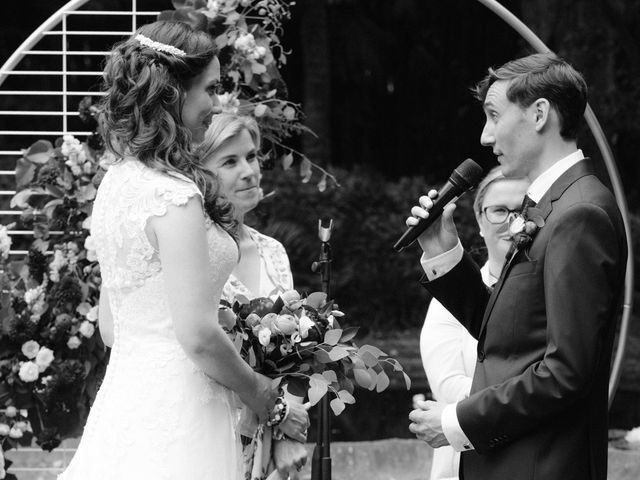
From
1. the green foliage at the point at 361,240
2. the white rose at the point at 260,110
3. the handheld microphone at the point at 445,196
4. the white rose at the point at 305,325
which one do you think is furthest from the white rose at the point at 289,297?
the green foliage at the point at 361,240

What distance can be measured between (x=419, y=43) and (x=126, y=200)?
39.2 feet

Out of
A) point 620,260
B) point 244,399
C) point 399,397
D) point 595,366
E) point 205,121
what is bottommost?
point 399,397

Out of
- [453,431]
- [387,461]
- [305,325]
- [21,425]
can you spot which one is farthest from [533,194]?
[387,461]

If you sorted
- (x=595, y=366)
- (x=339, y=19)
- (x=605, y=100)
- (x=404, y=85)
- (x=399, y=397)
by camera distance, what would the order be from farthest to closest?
1. (x=404, y=85)
2. (x=339, y=19)
3. (x=605, y=100)
4. (x=399, y=397)
5. (x=595, y=366)

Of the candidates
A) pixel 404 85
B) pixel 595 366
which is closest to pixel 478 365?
pixel 595 366

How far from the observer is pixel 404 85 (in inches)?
578

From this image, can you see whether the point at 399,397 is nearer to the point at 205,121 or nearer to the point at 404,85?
the point at 404,85

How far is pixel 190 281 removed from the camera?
270 cm

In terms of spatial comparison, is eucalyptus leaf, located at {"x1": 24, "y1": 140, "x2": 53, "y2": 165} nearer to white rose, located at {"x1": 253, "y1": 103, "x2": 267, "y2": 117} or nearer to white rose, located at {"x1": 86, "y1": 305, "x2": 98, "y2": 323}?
white rose, located at {"x1": 86, "y1": 305, "x2": 98, "y2": 323}

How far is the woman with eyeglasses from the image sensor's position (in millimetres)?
3941

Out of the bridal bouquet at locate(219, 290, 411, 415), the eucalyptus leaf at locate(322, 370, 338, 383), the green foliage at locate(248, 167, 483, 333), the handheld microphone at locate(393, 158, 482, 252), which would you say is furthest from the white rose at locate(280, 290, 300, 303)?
the green foliage at locate(248, 167, 483, 333)

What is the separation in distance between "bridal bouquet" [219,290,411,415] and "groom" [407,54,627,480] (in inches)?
13.7

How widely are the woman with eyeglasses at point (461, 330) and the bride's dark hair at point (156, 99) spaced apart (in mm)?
1389

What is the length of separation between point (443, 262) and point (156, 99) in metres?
1.04
